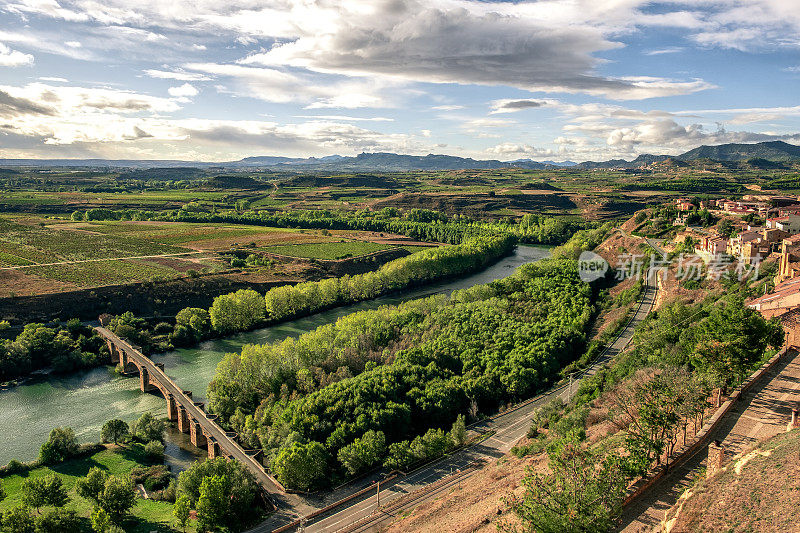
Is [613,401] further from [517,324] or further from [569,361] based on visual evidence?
[517,324]

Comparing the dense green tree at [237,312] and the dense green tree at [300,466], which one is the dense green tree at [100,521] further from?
the dense green tree at [237,312]

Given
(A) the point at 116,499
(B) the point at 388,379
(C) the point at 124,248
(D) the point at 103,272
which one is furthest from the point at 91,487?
(C) the point at 124,248

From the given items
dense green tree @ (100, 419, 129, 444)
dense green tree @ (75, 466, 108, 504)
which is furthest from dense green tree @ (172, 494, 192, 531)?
dense green tree @ (100, 419, 129, 444)

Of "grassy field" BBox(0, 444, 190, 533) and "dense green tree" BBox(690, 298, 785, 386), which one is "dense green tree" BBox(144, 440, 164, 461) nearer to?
"grassy field" BBox(0, 444, 190, 533)

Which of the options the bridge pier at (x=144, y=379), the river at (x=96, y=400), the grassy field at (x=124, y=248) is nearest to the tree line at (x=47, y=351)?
the river at (x=96, y=400)

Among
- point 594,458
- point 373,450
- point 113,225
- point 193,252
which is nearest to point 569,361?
point 373,450

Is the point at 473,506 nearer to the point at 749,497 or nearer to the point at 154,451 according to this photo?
the point at 749,497
